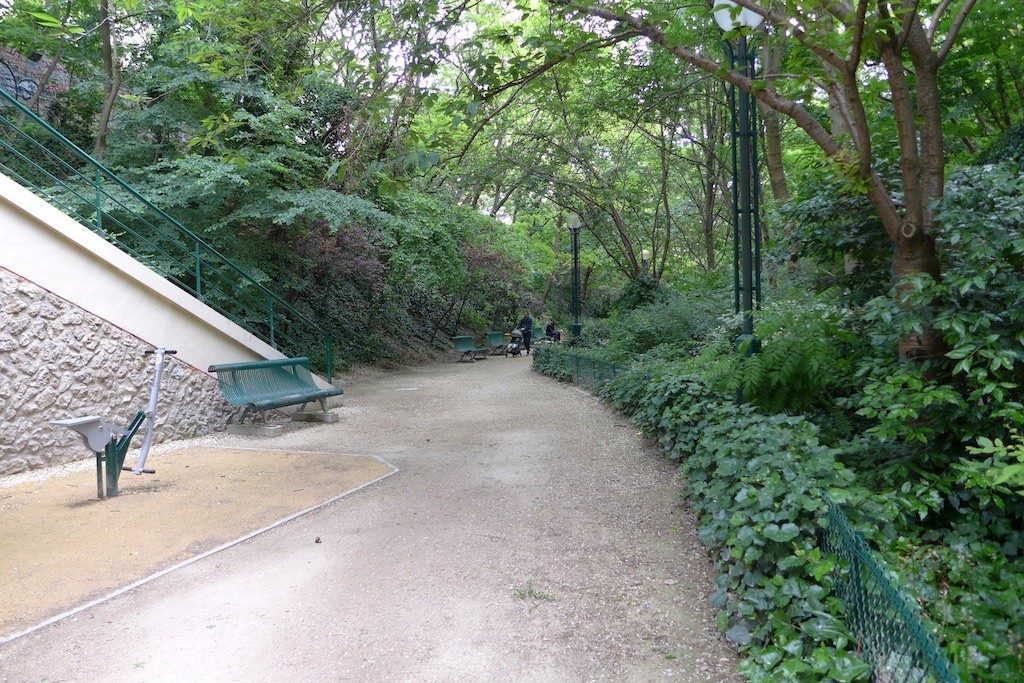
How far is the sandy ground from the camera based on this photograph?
3340mm

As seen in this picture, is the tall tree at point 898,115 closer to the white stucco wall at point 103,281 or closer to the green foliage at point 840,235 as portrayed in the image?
→ the green foliage at point 840,235

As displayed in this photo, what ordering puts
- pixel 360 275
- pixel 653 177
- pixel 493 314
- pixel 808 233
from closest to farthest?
pixel 808 233 → pixel 360 275 → pixel 653 177 → pixel 493 314

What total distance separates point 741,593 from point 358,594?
215 cm

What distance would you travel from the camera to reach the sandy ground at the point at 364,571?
131 inches

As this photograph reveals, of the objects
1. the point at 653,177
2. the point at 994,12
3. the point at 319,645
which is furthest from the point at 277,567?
the point at 653,177

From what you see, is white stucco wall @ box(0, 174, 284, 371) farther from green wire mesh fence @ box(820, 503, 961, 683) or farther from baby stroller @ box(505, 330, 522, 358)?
baby stroller @ box(505, 330, 522, 358)

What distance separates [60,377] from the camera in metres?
7.43

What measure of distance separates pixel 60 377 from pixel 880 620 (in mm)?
7837

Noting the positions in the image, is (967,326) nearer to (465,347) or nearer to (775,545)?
(775,545)

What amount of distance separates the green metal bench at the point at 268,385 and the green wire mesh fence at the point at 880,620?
7507mm

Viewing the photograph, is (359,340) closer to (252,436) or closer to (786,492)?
(252,436)

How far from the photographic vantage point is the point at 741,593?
3.40 metres

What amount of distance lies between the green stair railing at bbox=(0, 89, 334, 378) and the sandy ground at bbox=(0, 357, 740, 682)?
3.43 metres

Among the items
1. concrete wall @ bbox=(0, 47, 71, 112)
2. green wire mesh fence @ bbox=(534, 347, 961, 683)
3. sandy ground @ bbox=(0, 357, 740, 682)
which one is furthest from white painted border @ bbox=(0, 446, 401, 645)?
concrete wall @ bbox=(0, 47, 71, 112)
